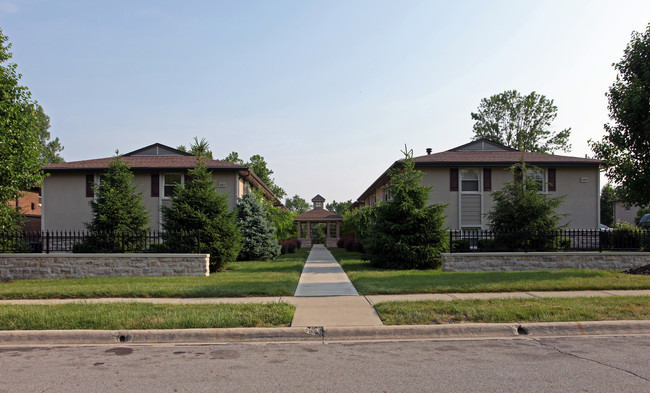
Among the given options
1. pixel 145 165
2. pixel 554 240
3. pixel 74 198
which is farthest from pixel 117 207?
pixel 554 240

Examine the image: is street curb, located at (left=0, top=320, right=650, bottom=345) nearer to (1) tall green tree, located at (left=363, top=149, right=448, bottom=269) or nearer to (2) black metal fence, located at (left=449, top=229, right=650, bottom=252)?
(2) black metal fence, located at (left=449, top=229, right=650, bottom=252)

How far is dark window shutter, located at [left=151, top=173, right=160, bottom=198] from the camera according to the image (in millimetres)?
22031

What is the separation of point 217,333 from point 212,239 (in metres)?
8.59

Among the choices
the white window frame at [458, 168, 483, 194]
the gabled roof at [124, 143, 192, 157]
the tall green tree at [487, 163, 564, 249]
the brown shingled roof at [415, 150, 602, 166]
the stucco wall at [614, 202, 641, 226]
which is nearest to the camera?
the tall green tree at [487, 163, 564, 249]

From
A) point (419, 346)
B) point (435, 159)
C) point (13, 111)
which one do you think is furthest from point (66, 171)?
point (419, 346)

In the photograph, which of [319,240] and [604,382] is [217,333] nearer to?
[604,382]

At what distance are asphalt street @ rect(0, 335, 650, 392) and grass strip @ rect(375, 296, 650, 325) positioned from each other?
0.74 meters

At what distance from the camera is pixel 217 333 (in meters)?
6.90

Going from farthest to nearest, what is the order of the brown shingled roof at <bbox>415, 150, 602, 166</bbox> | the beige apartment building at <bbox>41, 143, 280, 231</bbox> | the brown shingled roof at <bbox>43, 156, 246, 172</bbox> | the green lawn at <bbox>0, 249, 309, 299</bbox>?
the beige apartment building at <bbox>41, 143, 280, 231</bbox> → the brown shingled roof at <bbox>415, 150, 602, 166</bbox> → the brown shingled roof at <bbox>43, 156, 246, 172</bbox> → the green lawn at <bbox>0, 249, 309, 299</bbox>

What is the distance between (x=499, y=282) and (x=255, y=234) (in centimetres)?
1221

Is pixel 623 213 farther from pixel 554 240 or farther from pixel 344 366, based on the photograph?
pixel 344 366

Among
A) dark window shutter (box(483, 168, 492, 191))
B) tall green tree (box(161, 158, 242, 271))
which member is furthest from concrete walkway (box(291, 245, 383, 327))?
dark window shutter (box(483, 168, 492, 191))

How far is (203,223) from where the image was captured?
49.8 feet

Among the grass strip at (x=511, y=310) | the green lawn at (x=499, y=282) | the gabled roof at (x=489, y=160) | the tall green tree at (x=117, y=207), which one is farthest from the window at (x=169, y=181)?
the grass strip at (x=511, y=310)
